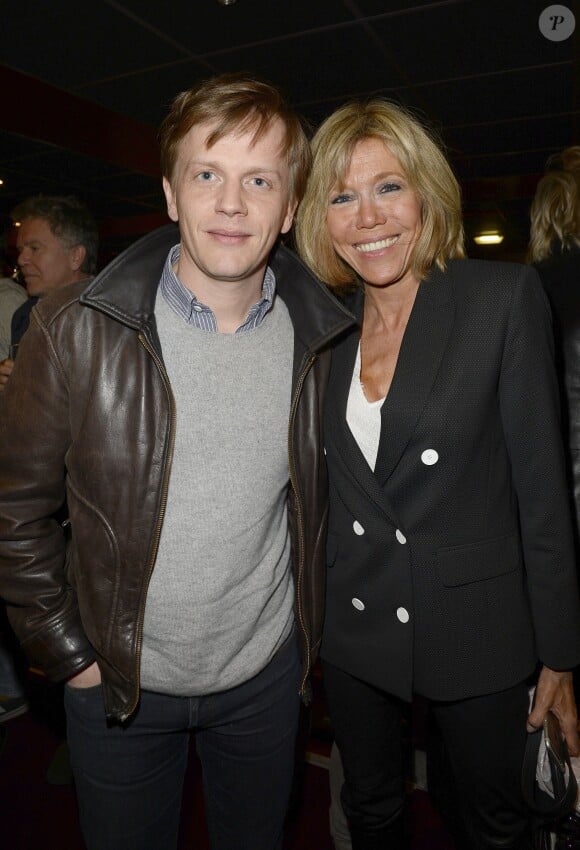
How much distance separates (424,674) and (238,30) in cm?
507

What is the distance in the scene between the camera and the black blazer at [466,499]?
1610mm

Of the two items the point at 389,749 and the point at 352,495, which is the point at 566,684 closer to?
the point at 389,749

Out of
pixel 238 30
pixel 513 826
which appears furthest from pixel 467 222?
pixel 513 826

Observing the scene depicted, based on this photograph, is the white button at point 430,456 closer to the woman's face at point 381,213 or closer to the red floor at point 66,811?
the woman's face at point 381,213

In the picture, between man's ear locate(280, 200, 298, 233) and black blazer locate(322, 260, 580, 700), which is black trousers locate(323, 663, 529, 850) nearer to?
black blazer locate(322, 260, 580, 700)

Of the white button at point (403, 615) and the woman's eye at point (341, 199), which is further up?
the woman's eye at point (341, 199)

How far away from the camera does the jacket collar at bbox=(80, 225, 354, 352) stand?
1.45 metres

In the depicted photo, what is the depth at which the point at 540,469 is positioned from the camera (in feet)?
5.32

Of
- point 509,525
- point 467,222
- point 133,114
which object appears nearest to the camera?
point 509,525

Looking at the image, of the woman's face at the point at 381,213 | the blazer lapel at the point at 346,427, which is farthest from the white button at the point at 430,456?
the woman's face at the point at 381,213

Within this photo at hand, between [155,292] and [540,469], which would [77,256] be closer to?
[155,292]

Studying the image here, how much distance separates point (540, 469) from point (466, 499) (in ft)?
0.63

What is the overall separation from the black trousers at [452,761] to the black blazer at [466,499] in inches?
4.0

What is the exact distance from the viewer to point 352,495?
1.73 metres
